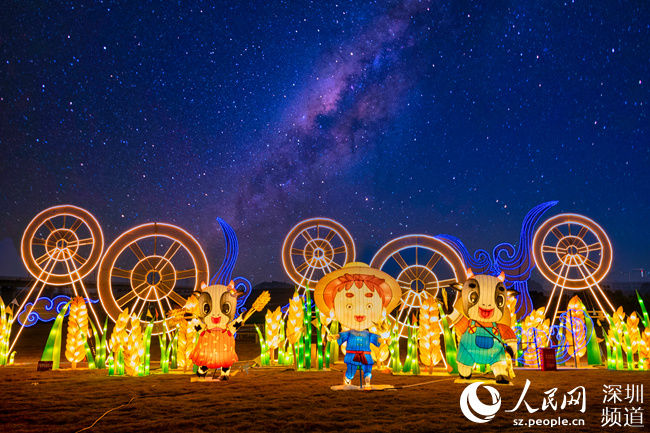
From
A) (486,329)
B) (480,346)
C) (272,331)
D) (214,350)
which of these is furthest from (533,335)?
(214,350)

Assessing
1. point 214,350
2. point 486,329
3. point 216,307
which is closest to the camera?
point 486,329

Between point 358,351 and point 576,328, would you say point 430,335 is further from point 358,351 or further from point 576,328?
point 576,328

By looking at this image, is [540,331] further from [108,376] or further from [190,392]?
[108,376]

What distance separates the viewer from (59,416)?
5.75m

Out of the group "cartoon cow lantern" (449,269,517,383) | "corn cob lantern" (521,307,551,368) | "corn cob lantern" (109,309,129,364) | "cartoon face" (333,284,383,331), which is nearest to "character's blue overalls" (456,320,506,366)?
"cartoon cow lantern" (449,269,517,383)

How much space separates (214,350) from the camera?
8.75 meters

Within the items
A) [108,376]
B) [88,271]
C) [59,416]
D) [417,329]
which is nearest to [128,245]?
[88,271]

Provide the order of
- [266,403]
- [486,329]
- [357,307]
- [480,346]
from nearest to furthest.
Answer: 1. [266,403]
2. [357,307]
3. [480,346]
4. [486,329]

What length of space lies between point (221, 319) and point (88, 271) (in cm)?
477

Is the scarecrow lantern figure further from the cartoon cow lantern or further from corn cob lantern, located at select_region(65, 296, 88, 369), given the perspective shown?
corn cob lantern, located at select_region(65, 296, 88, 369)

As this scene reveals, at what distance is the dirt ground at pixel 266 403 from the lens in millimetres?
5250

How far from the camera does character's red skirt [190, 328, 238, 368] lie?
8.71 meters

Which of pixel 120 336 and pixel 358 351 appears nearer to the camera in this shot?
pixel 358 351

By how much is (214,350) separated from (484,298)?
190 inches
